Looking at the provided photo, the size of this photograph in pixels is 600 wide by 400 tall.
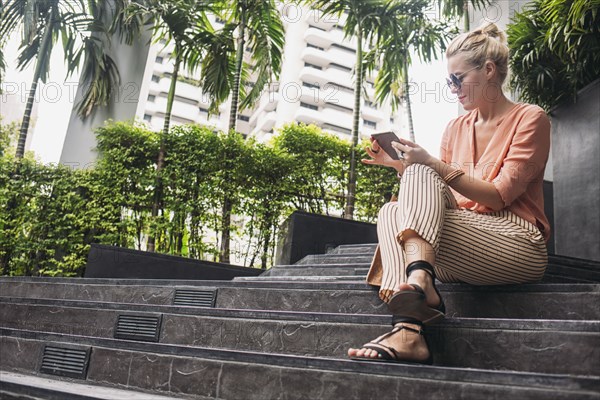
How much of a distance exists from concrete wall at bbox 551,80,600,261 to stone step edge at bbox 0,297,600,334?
3462 mm

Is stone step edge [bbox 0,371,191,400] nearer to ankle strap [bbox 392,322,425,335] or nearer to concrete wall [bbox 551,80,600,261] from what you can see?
ankle strap [bbox 392,322,425,335]

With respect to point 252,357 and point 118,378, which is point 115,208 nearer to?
point 118,378

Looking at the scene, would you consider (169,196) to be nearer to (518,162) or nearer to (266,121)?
(518,162)

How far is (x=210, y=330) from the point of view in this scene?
2.33m

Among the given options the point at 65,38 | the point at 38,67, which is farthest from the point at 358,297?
the point at 65,38

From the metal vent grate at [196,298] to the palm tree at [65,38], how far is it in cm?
476

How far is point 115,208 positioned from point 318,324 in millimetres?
4652

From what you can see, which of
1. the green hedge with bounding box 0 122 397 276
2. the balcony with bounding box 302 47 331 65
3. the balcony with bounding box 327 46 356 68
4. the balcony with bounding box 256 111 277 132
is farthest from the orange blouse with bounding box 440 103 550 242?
the balcony with bounding box 327 46 356 68

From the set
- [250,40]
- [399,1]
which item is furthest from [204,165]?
[399,1]

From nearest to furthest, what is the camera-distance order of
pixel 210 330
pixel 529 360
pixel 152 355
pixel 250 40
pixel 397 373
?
pixel 397 373 → pixel 529 360 → pixel 152 355 → pixel 210 330 → pixel 250 40

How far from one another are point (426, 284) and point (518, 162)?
68 centimetres

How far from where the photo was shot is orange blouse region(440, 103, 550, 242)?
1973 mm

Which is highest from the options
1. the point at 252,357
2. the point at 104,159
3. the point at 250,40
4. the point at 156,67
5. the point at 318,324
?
the point at 156,67

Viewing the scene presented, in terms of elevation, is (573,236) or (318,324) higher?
(573,236)
